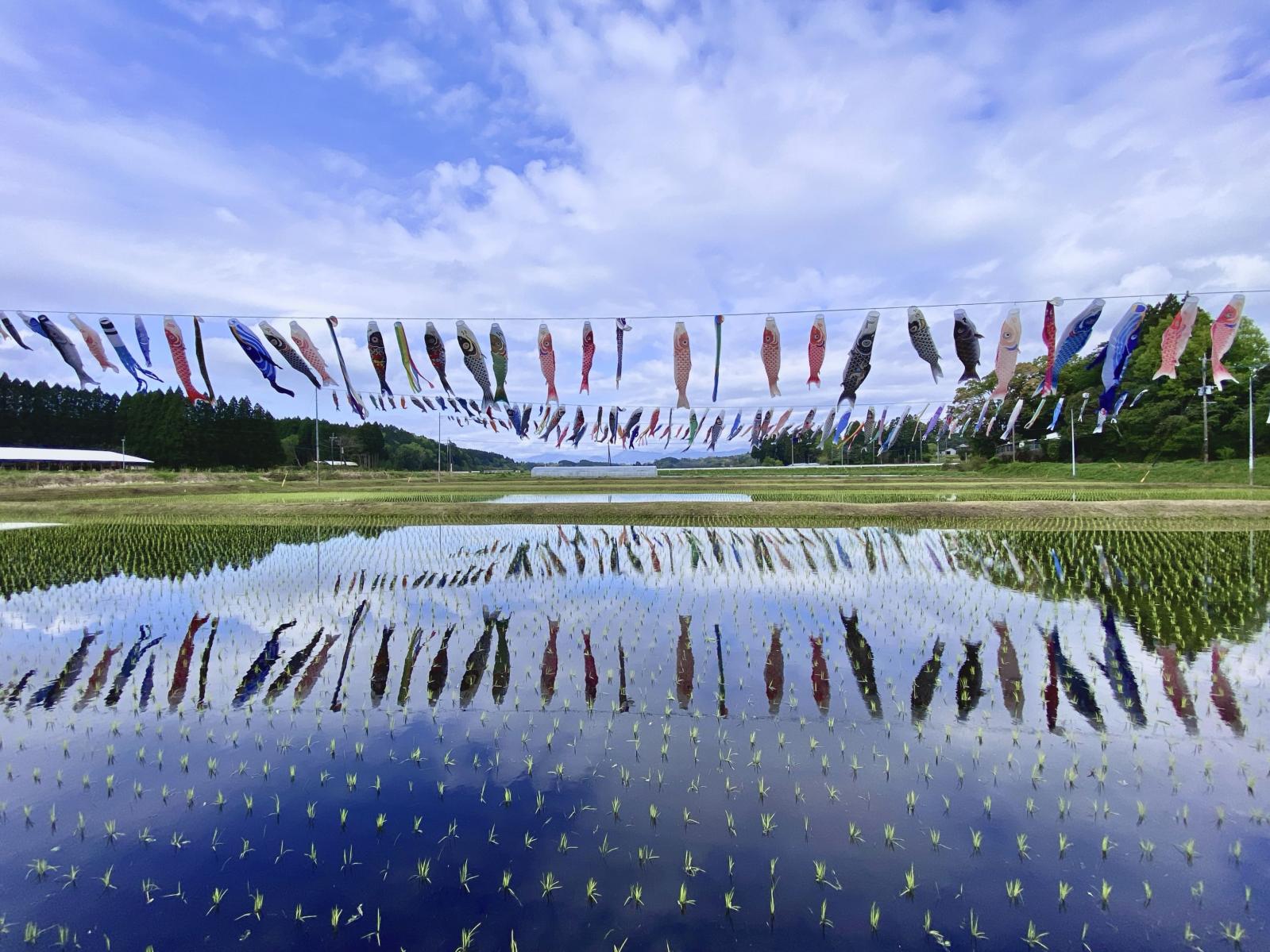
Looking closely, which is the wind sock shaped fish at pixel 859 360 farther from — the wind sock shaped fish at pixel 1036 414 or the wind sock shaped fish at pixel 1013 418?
the wind sock shaped fish at pixel 1036 414

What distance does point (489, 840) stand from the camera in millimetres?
4371

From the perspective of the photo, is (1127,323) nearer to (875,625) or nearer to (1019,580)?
(1019,580)

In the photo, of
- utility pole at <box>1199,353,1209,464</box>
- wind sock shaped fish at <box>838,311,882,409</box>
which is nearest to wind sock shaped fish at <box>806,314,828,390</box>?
wind sock shaped fish at <box>838,311,882,409</box>

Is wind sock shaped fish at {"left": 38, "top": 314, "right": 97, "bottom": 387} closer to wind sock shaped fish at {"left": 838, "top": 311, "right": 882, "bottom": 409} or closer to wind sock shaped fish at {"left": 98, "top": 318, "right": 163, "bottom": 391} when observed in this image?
wind sock shaped fish at {"left": 98, "top": 318, "right": 163, "bottom": 391}

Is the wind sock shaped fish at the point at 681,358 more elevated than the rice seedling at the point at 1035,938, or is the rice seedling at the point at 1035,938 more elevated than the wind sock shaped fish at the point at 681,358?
the wind sock shaped fish at the point at 681,358

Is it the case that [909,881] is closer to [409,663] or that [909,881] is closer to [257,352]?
[409,663]

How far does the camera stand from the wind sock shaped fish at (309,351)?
54.3 ft

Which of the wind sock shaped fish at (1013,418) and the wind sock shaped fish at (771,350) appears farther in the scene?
the wind sock shaped fish at (1013,418)

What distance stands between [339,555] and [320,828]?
12.9 m

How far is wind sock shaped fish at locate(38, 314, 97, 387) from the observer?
15398 mm

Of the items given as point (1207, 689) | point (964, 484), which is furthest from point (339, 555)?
point (964, 484)

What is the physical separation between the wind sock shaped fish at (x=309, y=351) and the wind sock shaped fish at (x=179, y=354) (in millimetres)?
2643

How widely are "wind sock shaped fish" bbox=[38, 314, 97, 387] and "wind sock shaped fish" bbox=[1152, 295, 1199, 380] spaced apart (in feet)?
84.8

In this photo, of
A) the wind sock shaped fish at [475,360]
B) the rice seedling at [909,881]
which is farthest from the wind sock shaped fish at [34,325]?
the rice seedling at [909,881]
